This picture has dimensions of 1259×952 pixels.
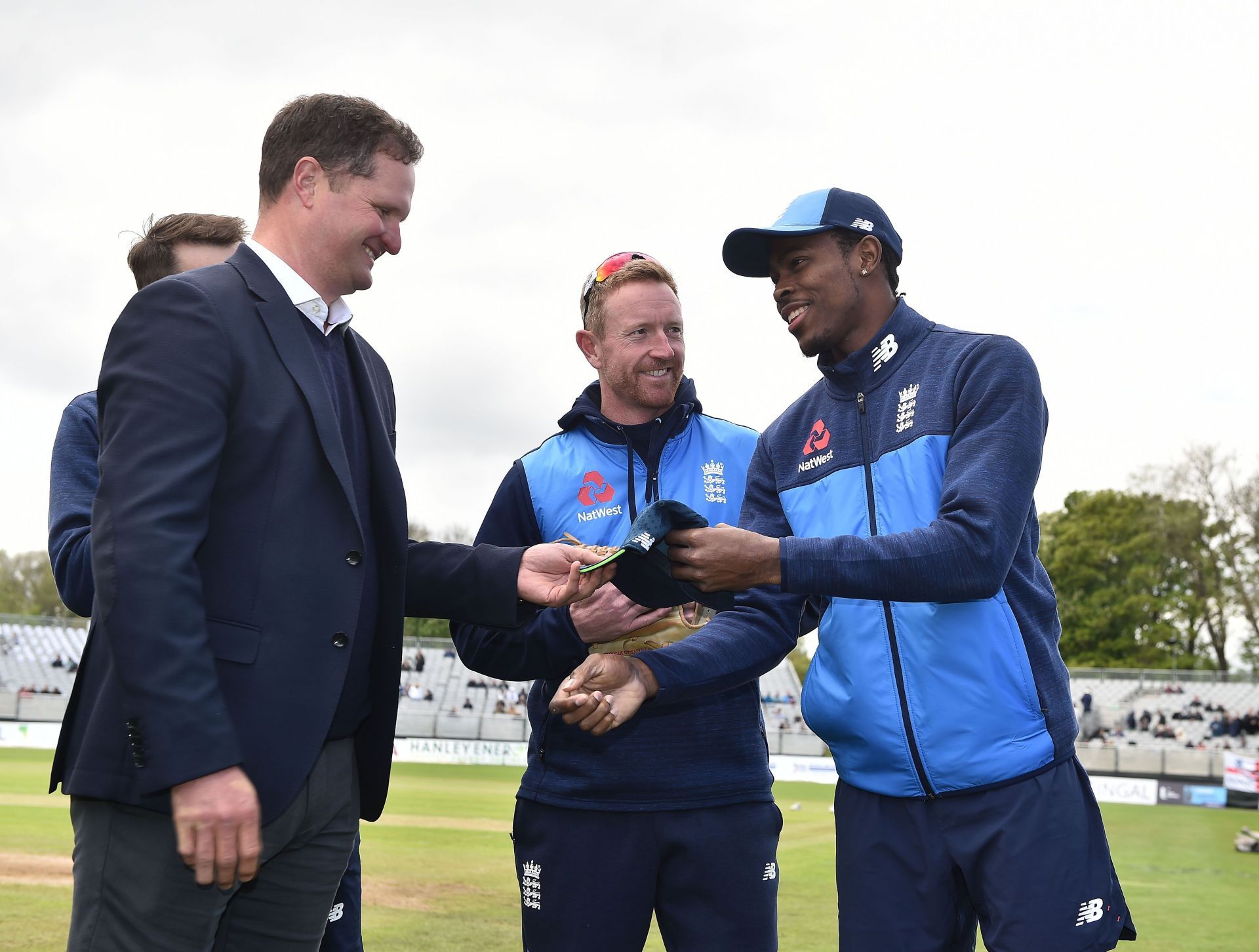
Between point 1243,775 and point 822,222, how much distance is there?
25313 mm

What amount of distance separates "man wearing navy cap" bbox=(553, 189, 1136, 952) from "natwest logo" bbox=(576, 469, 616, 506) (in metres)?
0.75

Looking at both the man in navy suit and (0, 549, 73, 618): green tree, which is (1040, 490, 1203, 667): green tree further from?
(0, 549, 73, 618): green tree

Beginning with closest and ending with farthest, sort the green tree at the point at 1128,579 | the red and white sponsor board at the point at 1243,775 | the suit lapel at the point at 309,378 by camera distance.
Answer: the suit lapel at the point at 309,378, the red and white sponsor board at the point at 1243,775, the green tree at the point at 1128,579

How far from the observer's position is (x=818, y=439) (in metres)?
3.56

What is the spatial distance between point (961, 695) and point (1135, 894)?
10172mm

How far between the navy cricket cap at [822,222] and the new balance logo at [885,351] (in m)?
0.35

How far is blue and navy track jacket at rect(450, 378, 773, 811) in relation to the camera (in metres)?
3.67

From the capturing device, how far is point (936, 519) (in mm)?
2975

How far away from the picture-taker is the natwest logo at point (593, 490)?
13.4ft

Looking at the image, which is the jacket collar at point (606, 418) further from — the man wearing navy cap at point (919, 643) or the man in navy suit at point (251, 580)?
the man in navy suit at point (251, 580)

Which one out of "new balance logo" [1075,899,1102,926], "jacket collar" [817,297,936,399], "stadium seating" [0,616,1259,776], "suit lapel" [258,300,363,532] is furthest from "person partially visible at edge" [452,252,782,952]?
"stadium seating" [0,616,1259,776]

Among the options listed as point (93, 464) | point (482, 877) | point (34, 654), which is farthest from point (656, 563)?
point (34, 654)

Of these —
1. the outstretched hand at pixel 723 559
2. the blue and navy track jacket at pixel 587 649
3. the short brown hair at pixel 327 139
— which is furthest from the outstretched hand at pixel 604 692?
the short brown hair at pixel 327 139

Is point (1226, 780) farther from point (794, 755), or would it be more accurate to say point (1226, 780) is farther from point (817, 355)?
point (817, 355)
